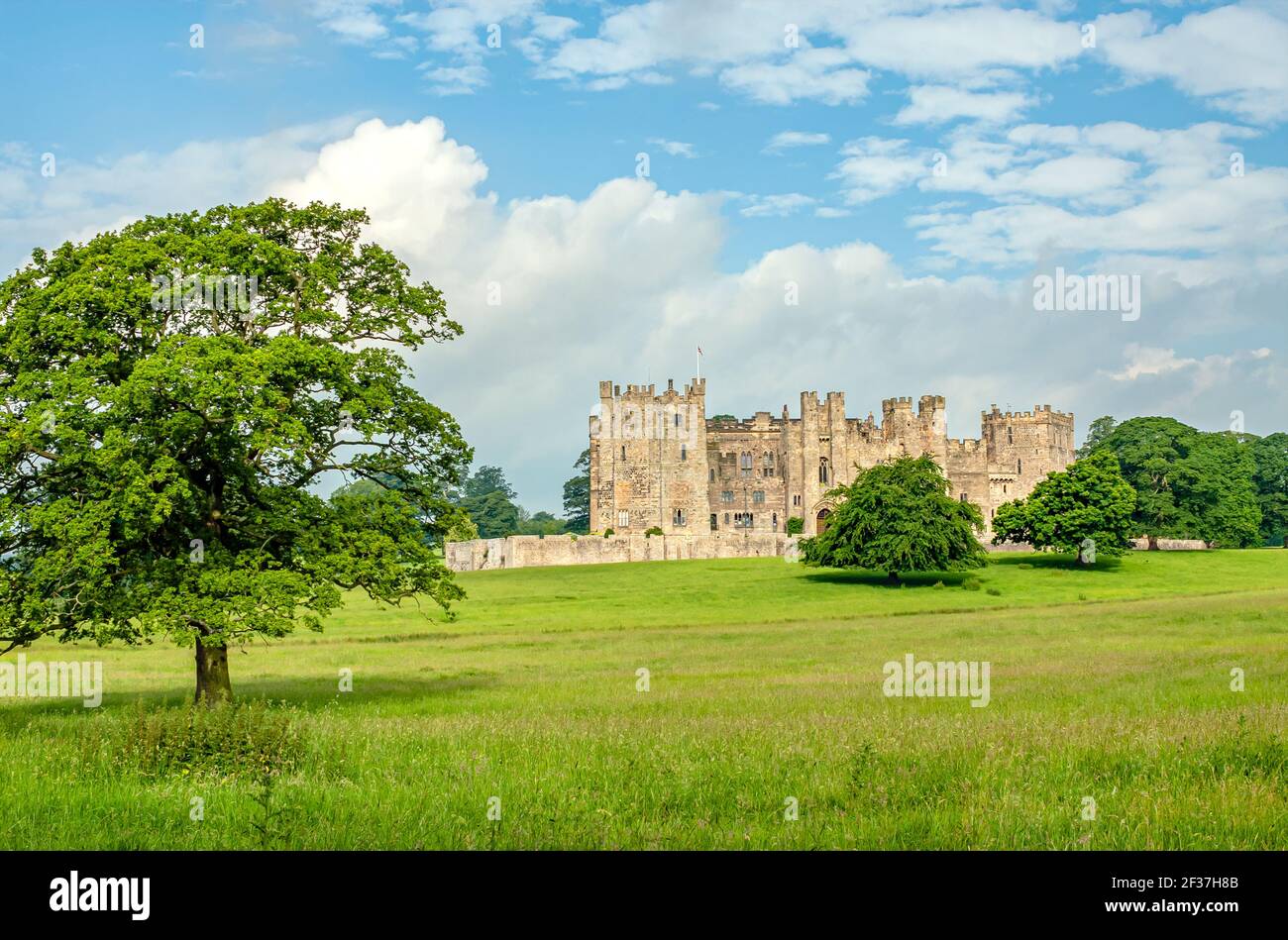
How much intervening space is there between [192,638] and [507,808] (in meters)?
10.3

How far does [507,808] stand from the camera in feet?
38.5

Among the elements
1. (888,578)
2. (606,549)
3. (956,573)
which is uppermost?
(606,549)

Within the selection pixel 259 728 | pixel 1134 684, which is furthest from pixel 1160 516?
pixel 259 728

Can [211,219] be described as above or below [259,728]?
above

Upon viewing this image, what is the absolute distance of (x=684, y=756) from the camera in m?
14.4

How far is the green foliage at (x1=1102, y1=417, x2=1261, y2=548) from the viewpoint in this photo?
10225 centimetres

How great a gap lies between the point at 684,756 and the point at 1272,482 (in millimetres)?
128566

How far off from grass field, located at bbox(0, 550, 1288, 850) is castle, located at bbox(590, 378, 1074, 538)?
255ft

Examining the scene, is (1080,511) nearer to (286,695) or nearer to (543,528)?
(286,695)

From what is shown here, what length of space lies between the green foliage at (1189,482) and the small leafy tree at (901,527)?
32.7 meters

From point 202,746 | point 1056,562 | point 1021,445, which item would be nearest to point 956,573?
point 1056,562

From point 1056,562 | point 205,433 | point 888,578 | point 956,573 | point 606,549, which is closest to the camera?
point 205,433
